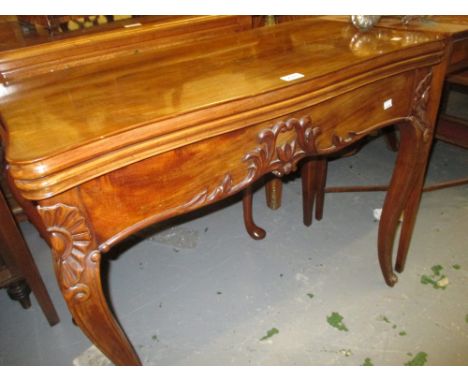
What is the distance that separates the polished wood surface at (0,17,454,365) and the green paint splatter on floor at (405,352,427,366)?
63cm

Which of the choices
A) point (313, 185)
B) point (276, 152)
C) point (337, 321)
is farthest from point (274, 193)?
point (276, 152)

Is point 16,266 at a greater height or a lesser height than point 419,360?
greater

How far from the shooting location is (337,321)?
1104 mm

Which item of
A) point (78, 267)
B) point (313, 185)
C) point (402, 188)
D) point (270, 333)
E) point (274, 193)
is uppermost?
point (78, 267)

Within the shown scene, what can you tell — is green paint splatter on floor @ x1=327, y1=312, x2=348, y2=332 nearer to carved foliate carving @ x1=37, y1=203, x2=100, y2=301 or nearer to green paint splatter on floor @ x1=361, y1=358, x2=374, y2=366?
green paint splatter on floor @ x1=361, y1=358, x2=374, y2=366

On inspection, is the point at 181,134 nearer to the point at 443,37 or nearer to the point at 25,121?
the point at 25,121

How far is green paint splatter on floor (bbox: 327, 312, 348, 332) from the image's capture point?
108 cm

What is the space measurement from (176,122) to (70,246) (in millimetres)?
232

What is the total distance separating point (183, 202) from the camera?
0.59 m

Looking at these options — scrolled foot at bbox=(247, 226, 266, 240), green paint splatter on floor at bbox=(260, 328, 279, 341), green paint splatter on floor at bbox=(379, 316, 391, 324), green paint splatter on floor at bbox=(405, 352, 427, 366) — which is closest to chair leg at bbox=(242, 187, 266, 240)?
scrolled foot at bbox=(247, 226, 266, 240)

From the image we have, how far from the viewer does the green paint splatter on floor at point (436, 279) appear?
3.90 feet

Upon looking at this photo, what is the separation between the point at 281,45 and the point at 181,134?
0.43 metres

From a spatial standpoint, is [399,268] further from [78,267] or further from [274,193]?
[78,267]
